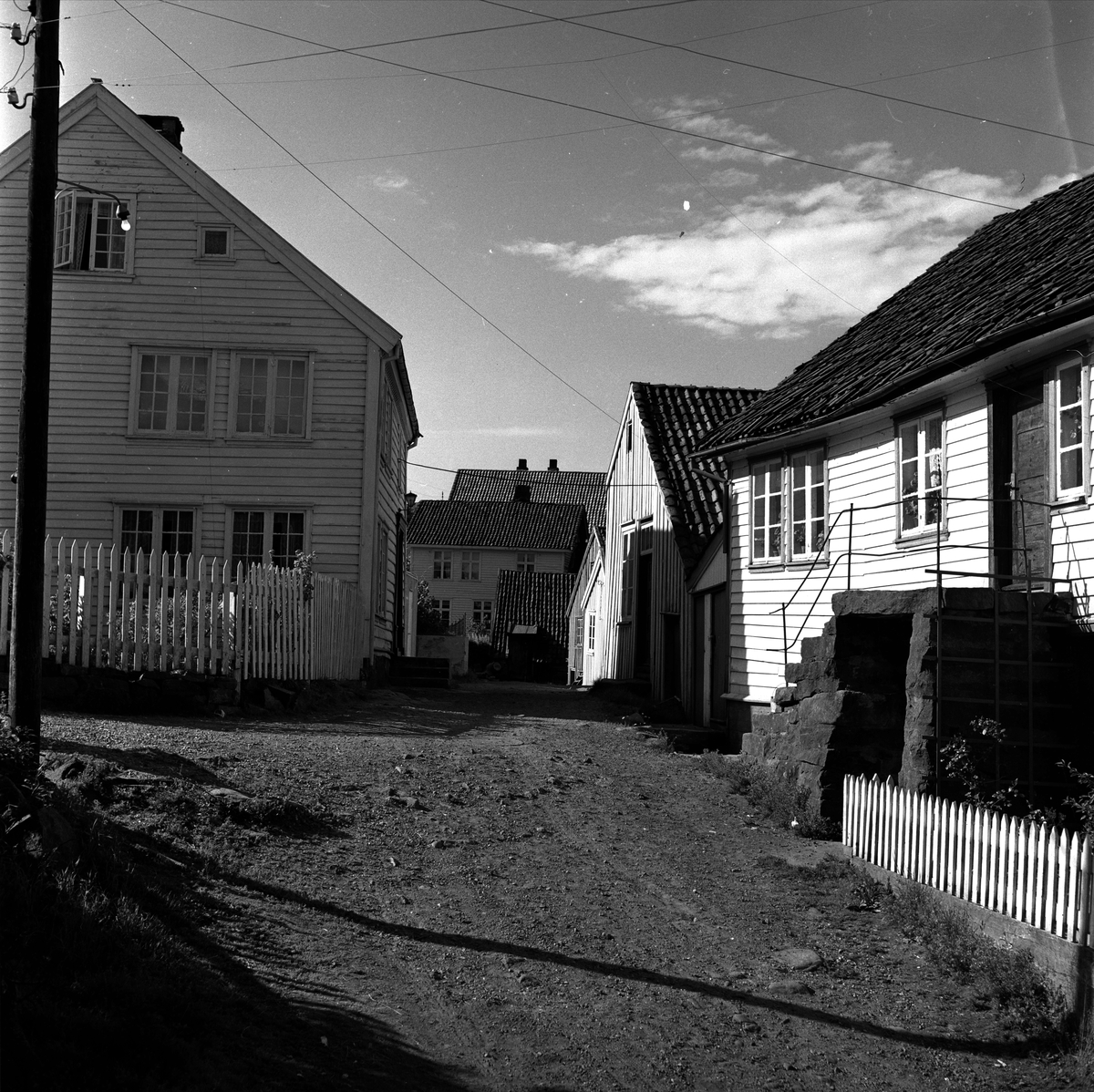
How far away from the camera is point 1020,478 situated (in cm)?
1181

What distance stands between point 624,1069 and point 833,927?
3.05 m

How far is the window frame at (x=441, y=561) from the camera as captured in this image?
58.7 metres

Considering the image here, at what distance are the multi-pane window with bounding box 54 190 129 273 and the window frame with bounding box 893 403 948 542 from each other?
579 inches

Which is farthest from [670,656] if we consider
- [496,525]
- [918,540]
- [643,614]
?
[496,525]

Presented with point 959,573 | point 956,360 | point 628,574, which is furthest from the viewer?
point 628,574

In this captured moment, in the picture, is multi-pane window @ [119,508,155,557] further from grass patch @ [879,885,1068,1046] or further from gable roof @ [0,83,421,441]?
grass patch @ [879,885,1068,1046]

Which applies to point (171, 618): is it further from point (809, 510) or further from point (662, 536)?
point (662, 536)

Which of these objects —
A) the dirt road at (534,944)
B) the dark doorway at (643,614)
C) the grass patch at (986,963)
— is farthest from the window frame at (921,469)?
the dark doorway at (643,614)

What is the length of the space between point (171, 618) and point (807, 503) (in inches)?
351

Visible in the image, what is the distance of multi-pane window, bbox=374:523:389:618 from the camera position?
23323 mm

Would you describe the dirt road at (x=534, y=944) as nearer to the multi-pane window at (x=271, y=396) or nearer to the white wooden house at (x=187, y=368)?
the white wooden house at (x=187, y=368)

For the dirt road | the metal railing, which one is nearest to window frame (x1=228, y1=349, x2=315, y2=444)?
the dirt road

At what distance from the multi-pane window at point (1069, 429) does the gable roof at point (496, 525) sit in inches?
1780

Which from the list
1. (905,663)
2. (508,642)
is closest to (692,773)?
(905,663)
